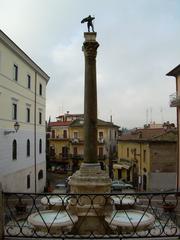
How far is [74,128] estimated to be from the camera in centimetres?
6047

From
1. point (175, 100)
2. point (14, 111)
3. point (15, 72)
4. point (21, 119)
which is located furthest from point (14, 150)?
point (175, 100)

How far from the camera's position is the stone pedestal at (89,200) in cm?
1028

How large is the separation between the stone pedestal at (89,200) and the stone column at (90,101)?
0.47 meters

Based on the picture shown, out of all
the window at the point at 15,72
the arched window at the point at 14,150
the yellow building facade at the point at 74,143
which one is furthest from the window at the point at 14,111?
the yellow building facade at the point at 74,143

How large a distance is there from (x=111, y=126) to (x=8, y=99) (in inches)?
1456

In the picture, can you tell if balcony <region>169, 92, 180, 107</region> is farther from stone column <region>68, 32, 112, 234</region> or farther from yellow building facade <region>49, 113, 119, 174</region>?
yellow building facade <region>49, 113, 119, 174</region>

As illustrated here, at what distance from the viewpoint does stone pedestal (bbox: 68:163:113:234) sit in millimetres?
10281

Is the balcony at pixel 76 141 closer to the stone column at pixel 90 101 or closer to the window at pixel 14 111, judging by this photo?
the window at pixel 14 111

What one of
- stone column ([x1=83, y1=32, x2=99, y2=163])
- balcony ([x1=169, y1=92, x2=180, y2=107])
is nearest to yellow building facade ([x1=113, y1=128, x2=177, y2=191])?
balcony ([x1=169, y1=92, x2=180, y2=107])

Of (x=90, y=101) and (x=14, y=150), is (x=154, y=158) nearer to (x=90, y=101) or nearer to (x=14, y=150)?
(x=14, y=150)

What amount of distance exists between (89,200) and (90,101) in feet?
10.0

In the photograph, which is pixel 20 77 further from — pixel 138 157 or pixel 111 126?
pixel 111 126

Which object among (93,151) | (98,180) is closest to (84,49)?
(93,151)

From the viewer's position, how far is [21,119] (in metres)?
27.8
